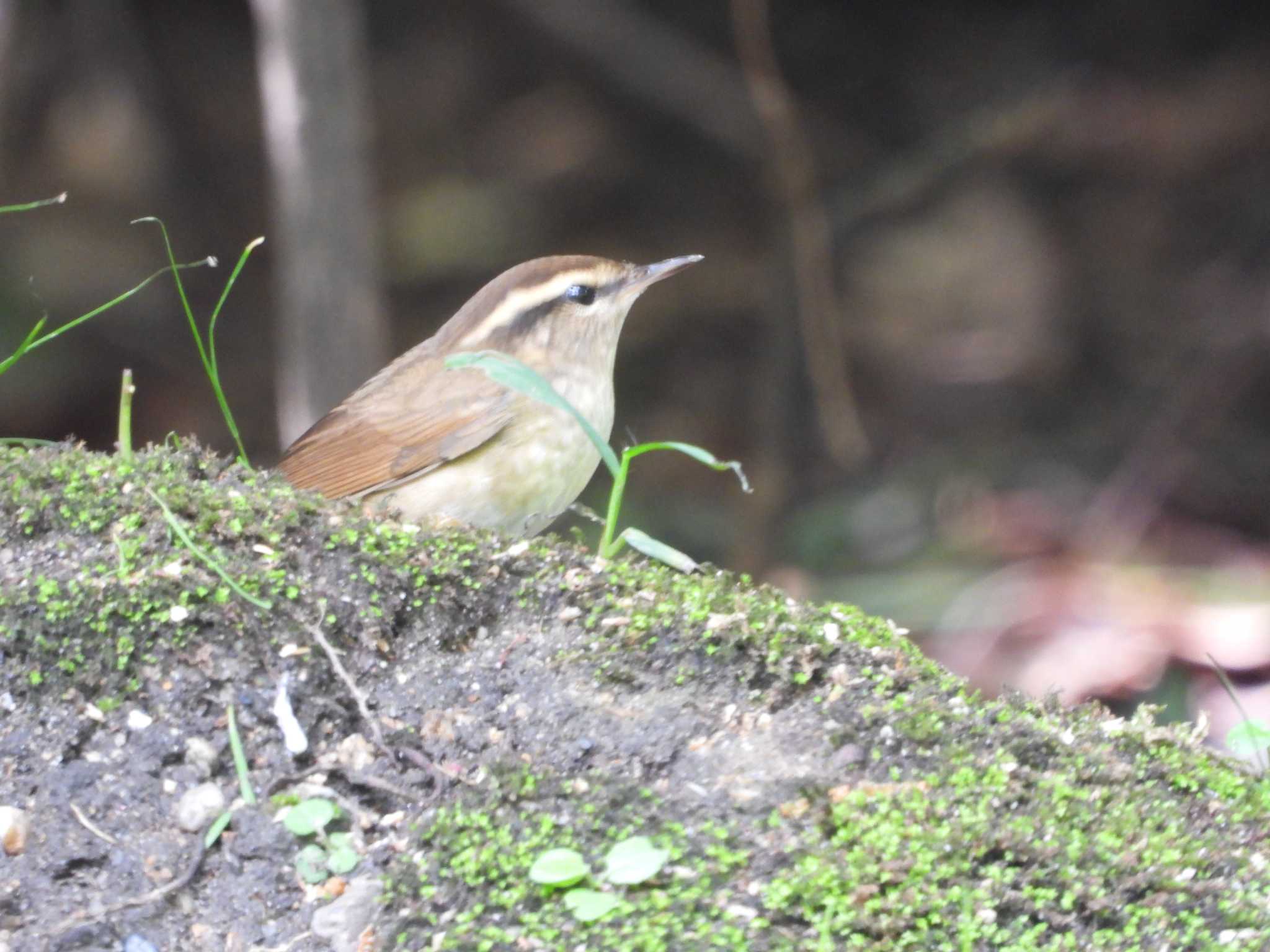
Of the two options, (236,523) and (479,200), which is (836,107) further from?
(236,523)

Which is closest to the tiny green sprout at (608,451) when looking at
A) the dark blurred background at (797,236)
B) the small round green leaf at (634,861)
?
the small round green leaf at (634,861)

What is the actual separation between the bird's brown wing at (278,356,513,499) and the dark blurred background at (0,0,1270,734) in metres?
3.88

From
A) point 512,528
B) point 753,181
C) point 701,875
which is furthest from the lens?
point 753,181

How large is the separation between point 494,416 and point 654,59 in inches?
231

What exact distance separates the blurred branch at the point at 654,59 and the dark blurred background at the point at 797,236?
0.09 ft

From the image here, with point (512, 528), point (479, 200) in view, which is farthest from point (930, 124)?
point (512, 528)

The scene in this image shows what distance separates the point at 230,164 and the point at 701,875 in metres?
9.38

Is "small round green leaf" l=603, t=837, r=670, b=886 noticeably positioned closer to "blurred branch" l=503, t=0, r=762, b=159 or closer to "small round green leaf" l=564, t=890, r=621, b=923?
"small round green leaf" l=564, t=890, r=621, b=923

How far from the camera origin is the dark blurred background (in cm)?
898

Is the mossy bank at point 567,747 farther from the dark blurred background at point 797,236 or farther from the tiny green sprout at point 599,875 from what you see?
the dark blurred background at point 797,236

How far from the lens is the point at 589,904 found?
7.44 ft

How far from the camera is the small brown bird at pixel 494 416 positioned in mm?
4535

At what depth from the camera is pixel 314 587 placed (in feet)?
9.40

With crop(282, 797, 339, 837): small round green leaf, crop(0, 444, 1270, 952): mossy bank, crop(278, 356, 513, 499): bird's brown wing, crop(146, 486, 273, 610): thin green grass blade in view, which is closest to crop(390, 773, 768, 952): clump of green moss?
crop(0, 444, 1270, 952): mossy bank
